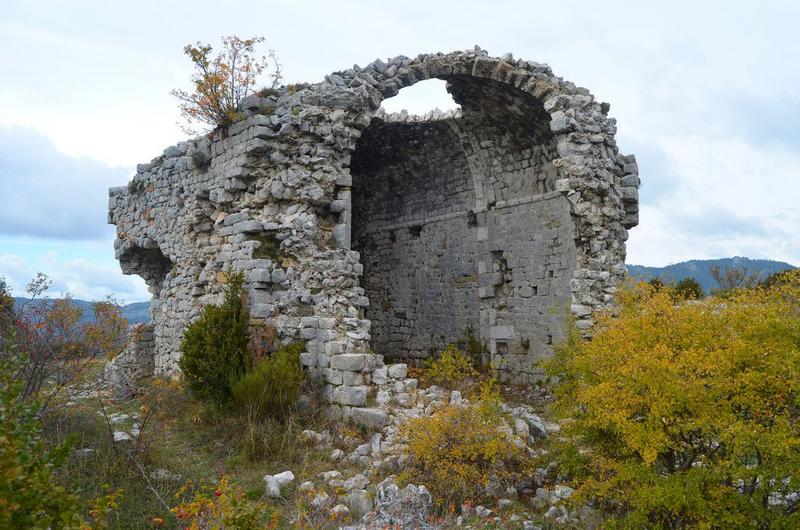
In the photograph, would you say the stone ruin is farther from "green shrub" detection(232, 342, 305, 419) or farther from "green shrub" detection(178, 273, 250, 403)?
"green shrub" detection(232, 342, 305, 419)

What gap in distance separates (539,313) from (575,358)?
659cm

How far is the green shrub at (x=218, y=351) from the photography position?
26.1 feet

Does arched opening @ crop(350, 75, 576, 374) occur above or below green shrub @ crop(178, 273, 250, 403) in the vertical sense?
above

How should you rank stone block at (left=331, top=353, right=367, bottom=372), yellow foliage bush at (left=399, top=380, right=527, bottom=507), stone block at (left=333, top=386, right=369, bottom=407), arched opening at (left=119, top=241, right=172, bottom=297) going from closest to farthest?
yellow foliage bush at (left=399, top=380, right=527, bottom=507)
stone block at (left=333, top=386, right=369, bottom=407)
stone block at (left=331, top=353, right=367, bottom=372)
arched opening at (left=119, top=241, right=172, bottom=297)

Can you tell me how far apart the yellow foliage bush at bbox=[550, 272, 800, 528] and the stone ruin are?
3.70 m

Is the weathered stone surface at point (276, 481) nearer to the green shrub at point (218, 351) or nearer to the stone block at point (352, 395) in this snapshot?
the stone block at point (352, 395)

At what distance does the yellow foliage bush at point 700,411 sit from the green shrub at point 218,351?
4526 mm

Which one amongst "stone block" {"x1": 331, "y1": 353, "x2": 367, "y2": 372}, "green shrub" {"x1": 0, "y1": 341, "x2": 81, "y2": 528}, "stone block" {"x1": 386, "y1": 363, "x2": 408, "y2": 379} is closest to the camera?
"green shrub" {"x1": 0, "y1": 341, "x2": 81, "y2": 528}

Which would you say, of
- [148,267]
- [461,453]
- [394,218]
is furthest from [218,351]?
[394,218]

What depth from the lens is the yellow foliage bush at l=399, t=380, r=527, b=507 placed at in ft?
19.5

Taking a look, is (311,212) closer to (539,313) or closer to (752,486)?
(539,313)

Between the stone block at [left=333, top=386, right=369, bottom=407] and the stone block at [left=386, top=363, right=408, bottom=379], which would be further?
the stone block at [left=386, top=363, right=408, bottom=379]

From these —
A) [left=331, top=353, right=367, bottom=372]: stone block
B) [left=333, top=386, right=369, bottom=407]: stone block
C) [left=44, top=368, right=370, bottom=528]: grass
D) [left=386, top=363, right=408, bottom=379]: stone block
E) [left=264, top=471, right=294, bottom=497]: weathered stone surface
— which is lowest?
[left=264, top=471, right=294, bottom=497]: weathered stone surface

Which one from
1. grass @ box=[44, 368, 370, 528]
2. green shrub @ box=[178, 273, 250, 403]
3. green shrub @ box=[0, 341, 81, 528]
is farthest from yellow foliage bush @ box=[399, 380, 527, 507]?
green shrub @ box=[0, 341, 81, 528]
